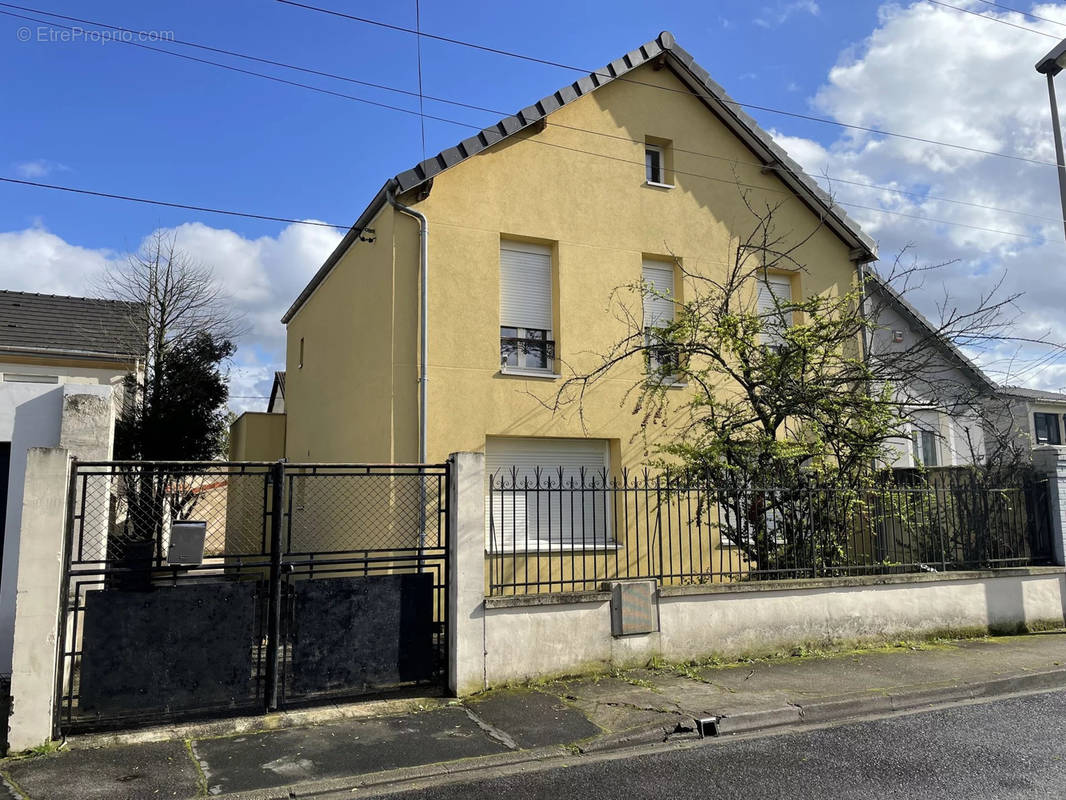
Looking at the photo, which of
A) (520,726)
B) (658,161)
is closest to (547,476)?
(520,726)

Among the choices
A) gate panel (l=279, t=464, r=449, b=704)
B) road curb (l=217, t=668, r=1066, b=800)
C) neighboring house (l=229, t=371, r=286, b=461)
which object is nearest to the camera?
road curb (l=217, t=668, r=1066, b=800)

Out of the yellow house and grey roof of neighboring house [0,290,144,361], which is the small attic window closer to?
the yellow house

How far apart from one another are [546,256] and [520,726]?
768 centimetres

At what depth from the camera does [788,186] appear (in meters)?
14.3

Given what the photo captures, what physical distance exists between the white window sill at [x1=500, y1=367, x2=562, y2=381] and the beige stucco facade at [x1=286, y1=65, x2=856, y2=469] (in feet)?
0.27

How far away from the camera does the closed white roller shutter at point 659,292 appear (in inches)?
502

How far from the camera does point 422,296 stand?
36.0ft

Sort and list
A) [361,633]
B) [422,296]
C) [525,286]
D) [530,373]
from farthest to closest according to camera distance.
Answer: [525,286]
[530,373]
[422,296]
[361,633]

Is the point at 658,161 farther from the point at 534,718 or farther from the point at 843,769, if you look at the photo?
the point at 843,769

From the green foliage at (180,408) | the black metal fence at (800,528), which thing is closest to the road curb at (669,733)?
the black metal fence at (800,528)

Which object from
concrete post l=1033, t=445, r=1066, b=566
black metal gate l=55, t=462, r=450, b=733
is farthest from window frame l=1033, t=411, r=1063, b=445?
black metal gate l=55, t=462, r=450, b=733

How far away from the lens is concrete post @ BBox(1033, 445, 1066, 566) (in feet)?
35.7

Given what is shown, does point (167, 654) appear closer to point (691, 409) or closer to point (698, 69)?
point (691, 409)

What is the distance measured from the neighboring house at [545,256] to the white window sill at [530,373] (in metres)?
0.03
